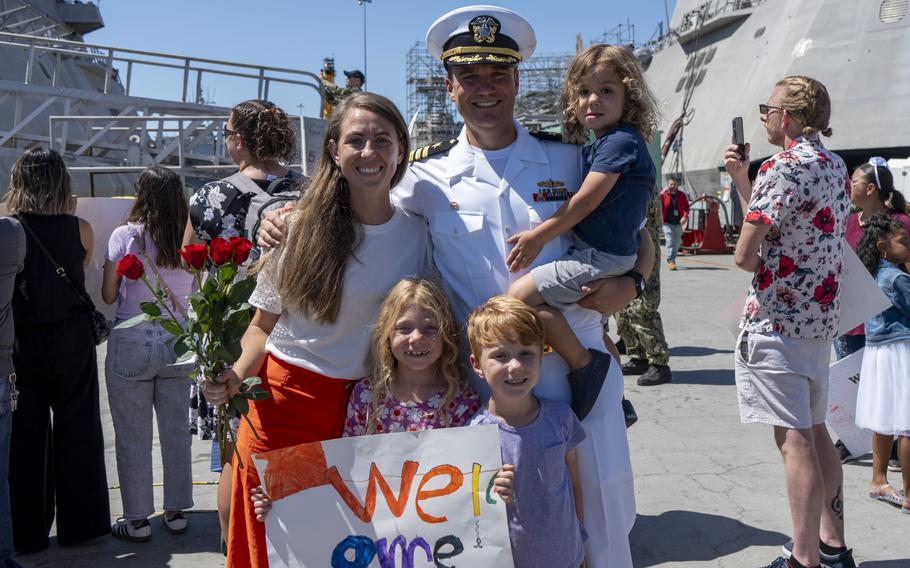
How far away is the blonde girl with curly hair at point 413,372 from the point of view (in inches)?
107

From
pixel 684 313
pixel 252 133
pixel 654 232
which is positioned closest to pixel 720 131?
pixel 684 313

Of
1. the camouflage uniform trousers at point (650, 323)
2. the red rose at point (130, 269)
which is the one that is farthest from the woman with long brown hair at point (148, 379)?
the camouflage uniform trousers at point (650, 323)

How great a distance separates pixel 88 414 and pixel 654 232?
485cm

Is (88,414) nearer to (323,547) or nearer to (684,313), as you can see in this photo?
(323,547)

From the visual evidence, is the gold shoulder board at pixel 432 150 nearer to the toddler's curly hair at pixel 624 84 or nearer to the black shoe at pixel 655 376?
the toddler's curly hair at pixel 624 84

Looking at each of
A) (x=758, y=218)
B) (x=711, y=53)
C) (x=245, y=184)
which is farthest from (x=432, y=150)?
(x=711, y=53)

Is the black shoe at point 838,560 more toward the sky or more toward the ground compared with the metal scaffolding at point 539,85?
more toward the ground

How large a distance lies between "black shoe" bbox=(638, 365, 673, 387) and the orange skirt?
202 inches

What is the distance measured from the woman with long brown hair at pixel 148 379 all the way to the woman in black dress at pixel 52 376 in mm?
123

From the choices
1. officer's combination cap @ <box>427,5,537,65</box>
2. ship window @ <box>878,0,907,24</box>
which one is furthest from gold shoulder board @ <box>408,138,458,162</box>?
ship window @ <box>878,0,907,24</box>

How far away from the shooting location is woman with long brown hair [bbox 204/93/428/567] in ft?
9.09

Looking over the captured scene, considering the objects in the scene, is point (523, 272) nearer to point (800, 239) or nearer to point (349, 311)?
point (349, 311)

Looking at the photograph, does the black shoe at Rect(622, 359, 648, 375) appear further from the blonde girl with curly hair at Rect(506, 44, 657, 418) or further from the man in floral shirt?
the blonde girl with curly hair at Rect(506, 44, 657, 418)

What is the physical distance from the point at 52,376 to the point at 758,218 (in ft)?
11.9
